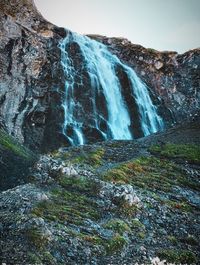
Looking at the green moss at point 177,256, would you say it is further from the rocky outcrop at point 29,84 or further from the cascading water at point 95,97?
the rocky outcrop at point 29,84

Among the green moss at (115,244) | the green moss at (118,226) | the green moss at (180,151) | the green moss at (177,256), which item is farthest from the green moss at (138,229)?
the green moss at (180,151)

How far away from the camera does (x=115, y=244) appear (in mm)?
14203

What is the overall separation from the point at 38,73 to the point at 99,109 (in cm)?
701

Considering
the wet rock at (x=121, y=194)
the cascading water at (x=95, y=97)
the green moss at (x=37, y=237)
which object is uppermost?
the cascading water at (x=95, y=97)

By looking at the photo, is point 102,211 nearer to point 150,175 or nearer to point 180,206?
point 180,206

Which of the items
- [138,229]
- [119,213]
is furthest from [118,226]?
[119,213]

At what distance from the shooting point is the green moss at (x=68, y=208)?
611 inches

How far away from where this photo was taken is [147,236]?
1532 cm

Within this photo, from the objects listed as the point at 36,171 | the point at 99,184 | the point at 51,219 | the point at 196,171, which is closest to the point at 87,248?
the point at 51,219

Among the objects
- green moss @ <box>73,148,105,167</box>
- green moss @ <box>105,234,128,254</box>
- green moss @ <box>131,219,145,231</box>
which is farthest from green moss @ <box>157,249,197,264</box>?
green moss @ <box>73,148,105,167</box>

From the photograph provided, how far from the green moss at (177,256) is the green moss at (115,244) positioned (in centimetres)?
140

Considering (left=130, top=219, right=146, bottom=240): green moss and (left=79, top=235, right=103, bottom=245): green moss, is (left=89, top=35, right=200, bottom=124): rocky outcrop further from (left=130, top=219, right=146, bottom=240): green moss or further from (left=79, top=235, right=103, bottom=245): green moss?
(left=79, top=235, right=103, bottom=245): green moss

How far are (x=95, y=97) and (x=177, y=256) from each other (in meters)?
25.9

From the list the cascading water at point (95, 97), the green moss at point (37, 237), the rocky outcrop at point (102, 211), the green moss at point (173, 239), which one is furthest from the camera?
the cascading water at point (95, 97)
